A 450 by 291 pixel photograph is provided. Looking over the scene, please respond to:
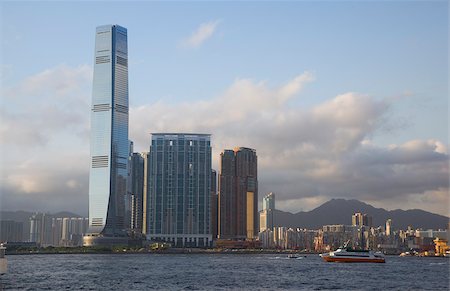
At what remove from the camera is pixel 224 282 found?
416 ft

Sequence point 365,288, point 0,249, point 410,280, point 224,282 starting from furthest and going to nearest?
point 410,280
point 224,282
point 365,288
point 0,249

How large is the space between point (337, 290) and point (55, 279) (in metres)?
59.9

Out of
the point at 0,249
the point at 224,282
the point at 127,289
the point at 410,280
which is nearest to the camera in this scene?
the point at 0,249

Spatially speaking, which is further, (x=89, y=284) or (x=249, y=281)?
(x=249, y=281)

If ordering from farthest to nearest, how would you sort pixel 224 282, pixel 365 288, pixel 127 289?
1. pixel 224 282
2. pixel 365 288
3. pixel 127 289

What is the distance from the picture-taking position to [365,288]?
390ft

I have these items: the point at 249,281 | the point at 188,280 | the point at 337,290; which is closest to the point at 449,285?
the point at 337,290

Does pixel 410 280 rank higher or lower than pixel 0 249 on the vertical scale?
lower

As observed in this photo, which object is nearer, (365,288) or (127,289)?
(127,289)

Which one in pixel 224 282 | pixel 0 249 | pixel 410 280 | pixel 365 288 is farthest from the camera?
pixel 410 280

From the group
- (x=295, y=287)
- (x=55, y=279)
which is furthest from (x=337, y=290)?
(x=55, y=279)

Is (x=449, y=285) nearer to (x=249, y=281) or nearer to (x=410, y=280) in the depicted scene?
(x=410, y=280)

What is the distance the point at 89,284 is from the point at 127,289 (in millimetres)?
13695

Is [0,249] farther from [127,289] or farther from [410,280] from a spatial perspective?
[410,280]
